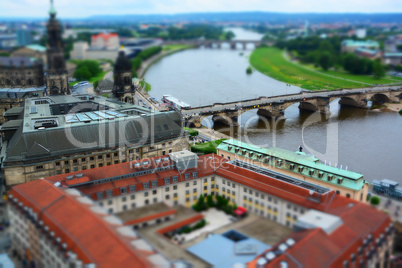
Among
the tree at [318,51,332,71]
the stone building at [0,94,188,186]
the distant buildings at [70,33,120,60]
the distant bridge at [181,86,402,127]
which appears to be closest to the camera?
the stone building at [0,94,188,186]

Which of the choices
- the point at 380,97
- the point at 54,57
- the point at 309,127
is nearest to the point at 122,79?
the point at 54,57

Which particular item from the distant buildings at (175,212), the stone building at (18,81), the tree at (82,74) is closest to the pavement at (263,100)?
the stone building at (18,81)

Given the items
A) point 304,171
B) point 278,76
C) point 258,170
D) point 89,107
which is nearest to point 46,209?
point 258,170

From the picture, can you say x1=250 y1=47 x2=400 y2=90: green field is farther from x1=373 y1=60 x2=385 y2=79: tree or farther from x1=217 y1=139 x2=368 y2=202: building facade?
x1=217 y1=139 x2=368 y2=202: building facade

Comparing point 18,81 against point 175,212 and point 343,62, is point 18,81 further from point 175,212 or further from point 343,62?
point 343,62

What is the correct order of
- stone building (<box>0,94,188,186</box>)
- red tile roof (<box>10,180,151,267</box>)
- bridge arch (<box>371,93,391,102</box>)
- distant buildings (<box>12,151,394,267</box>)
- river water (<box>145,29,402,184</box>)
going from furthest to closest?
bridge arch (<box>371,93,391,102</box>) → river water (<box>145,29,402,184</box>) → stone building (<box>0,94,188,186</box>) → distant buildings (<box>12,151,394,267</box>) → red tile roof (<box>10,180,151,267</box>)

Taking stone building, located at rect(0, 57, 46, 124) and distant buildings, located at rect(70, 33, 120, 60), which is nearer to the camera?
stone building, located at rect(0, 57, 46, 124)

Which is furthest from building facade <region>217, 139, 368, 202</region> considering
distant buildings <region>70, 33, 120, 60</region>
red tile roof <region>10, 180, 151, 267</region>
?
distant buildings <region>70, 33, 120, 60</region>
